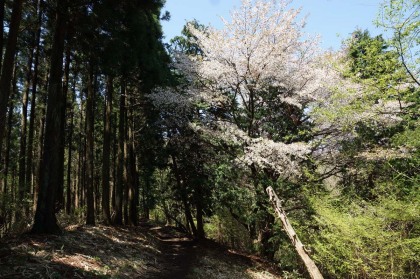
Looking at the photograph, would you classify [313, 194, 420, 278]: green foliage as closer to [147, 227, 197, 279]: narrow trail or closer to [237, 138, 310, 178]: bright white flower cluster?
[237, 138, 310, 178]: bright white flower cluster

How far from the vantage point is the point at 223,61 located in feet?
39.0

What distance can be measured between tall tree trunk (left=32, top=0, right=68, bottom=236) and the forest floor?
0.47 metres

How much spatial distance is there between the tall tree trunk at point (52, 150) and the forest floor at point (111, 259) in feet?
1.54

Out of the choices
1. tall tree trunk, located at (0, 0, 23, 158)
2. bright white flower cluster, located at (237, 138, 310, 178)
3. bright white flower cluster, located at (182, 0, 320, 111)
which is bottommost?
bright white flower cluster, located at (237, 138, 310, 178)

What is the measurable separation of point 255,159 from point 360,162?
3.58m

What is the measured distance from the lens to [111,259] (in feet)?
25.3

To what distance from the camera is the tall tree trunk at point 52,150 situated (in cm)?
783

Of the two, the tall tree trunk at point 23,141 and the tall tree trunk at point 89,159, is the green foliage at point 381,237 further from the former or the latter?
the tall tree trunk at point 23,141

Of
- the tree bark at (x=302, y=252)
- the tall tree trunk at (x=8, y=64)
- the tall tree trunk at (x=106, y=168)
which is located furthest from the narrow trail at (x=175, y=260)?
the tall tree trunk at (x=8, y=64)

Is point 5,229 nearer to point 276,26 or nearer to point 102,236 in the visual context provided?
point 102,236

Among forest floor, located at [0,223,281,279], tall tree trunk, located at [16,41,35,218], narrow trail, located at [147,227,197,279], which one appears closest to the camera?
forest floor, located at [0,223,281,279]

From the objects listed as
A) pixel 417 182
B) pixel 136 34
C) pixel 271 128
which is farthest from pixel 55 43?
pixel 417 182

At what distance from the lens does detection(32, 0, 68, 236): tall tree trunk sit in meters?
7.83

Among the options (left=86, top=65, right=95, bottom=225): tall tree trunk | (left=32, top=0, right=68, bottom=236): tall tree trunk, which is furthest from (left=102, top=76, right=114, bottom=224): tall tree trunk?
(left=32, top=0, right=68, bottom=236): tall tree trunk
